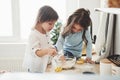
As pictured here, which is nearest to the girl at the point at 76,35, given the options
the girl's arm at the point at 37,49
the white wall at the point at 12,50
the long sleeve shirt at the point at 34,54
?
the long sleeve shirt at the point at 34,54

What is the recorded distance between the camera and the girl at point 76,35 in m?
1.78

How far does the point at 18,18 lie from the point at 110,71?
1813mm

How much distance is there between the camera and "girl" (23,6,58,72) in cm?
149

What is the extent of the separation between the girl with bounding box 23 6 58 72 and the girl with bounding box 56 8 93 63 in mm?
272

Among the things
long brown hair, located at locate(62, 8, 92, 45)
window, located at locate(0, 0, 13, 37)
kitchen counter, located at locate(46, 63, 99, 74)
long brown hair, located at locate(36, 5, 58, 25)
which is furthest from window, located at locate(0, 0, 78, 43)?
kitchen counter, located at locate(46, 63, 99, 74)

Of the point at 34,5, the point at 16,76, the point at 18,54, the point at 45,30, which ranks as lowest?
the point at 18,54

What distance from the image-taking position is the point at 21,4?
2.85 meters

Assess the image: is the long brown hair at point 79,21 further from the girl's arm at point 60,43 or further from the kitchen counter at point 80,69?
the kitchen counter at point 80,69

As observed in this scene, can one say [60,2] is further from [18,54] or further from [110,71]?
[110,71]

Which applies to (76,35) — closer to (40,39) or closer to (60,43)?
(60,43)

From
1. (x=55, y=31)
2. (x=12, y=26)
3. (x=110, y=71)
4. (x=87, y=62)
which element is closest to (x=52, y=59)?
(x=87, y=62)

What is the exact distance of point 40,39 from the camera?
154cm

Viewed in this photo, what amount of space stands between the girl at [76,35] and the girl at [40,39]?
0.27m

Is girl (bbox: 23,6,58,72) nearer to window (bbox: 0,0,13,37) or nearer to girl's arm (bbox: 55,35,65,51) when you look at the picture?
girl's arm (bbox: 55,35,65,51)
